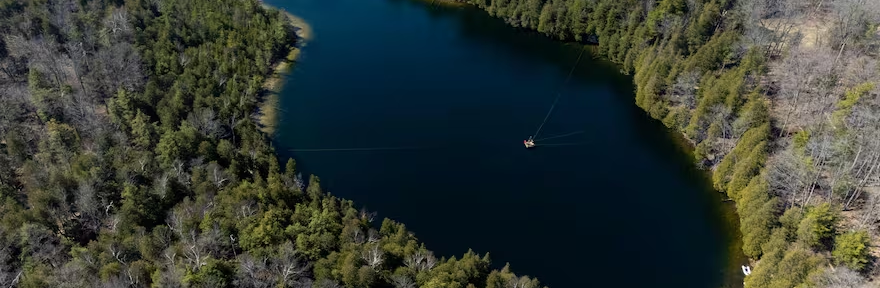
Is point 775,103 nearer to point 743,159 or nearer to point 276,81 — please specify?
point 743,159

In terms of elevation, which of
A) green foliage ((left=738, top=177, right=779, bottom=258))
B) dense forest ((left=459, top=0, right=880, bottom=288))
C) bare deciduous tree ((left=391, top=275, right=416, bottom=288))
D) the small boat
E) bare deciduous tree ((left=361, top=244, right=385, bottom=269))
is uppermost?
dense forest ((left=459, top=0, right=880, bottom=288))

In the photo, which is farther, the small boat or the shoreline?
the shoreline

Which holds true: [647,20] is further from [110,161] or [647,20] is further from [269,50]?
[110,161]

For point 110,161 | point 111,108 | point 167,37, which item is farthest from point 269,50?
point 110,161

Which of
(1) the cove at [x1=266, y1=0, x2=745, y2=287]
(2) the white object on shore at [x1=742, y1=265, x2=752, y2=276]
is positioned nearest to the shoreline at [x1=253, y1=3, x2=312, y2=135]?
(1) the cove at [x1=266, y1=0, x2=745, y2=287]

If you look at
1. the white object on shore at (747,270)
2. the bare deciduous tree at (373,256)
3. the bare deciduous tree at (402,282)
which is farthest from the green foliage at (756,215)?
the bare deciduous tree at (373,256)

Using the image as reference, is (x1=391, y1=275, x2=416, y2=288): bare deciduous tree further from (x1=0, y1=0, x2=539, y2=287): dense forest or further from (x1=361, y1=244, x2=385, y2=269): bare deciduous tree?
(x1=361, y1=244, x2=385, y2=269): bare deciduous tree
